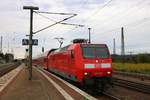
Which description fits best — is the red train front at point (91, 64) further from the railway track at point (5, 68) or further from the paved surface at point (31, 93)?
the railway track at point (5, 68)

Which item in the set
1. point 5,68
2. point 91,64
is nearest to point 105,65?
point 91,64

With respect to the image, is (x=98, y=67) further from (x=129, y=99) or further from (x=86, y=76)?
(x=129, y=99)

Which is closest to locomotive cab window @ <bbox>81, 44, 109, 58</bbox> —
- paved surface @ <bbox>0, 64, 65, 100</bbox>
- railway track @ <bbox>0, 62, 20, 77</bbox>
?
paved surface @ <bbox>0, 64, 65, 100</bbox>

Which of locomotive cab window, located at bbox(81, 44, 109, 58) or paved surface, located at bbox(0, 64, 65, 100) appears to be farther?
locomotive cab window, located at bbox(81, 44, 109, 58)

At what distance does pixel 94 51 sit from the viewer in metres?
19.8

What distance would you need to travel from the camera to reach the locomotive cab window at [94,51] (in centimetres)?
1956

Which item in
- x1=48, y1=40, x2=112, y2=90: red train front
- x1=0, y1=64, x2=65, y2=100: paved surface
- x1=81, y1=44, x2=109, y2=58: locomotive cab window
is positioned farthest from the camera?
x1=81, y1=44, x2=109, y2=58: locomotive cab window

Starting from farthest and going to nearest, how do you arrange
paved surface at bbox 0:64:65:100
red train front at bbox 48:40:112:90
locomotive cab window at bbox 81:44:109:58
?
locomotive cab window at bbox 81:44:109:58 → red train front at bbox 48:40:112:90 → paved surface at bbox 0:64:65:100

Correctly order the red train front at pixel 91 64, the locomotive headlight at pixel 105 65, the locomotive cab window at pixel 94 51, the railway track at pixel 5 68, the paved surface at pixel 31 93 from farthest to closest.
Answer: the railway track at pixel 5 68 → the locomotive cab window at pixel 94 51 → the locomotive headlight at pixel 105 65 → the red train front at pixel 91 64 → the paved surface at pixel 31 93

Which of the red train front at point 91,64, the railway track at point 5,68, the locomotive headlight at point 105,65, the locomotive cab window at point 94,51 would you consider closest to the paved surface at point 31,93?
the red train front at point 91,64

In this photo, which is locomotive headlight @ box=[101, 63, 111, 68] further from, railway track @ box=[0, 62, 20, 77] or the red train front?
railway track @ box=[0, 62, 20, 77]

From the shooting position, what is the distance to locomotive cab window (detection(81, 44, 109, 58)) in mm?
19562

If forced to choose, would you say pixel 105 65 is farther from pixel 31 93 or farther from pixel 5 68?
pixel 5 68

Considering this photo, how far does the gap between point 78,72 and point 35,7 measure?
9035mm
